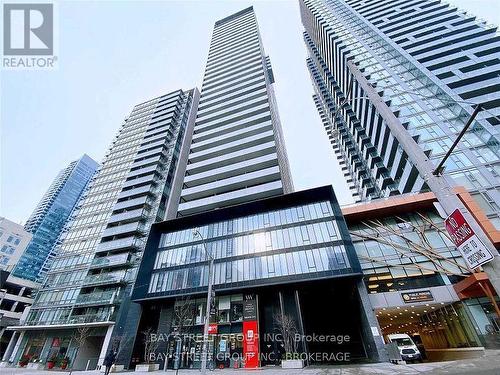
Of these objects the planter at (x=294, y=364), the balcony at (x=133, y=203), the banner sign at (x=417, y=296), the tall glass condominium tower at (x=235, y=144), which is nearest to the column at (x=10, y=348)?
the balcony at (x=133, y=203)

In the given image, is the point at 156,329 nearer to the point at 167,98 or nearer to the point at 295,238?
the point at 295,238

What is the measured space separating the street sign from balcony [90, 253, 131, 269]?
46.9m

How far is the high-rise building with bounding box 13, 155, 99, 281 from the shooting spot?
96562 millimetres

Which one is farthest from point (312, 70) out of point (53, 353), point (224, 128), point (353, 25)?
point (53, 353)

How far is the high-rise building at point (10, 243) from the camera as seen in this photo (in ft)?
184

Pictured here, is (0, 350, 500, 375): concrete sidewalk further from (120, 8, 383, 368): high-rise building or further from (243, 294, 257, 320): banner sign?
(243, 294, 257, 320): banner sign

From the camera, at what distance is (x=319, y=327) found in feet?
95.7

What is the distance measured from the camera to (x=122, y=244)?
147 feet

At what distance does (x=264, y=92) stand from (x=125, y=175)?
130 feet

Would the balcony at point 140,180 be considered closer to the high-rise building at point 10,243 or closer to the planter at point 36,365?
the high-rise building at point 10,243

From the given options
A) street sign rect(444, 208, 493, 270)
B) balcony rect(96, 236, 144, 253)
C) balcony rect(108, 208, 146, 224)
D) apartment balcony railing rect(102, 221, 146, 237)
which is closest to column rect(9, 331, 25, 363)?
balcony rect(96, 236, 144, 253)

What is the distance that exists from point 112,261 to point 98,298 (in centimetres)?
618

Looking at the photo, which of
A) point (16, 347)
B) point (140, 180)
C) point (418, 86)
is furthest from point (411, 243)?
point (16, 347)

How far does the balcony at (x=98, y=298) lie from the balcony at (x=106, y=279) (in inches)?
64.7
